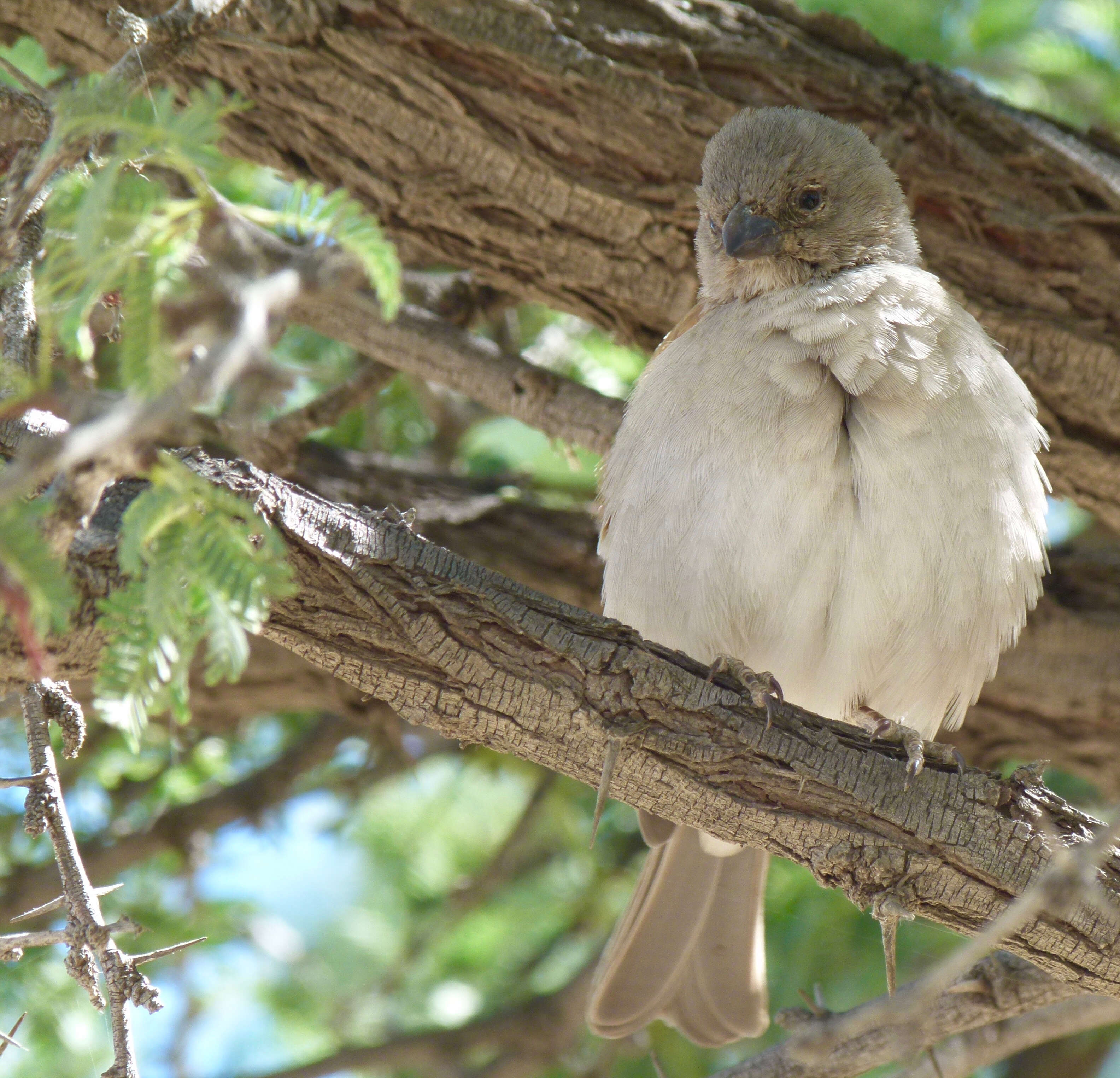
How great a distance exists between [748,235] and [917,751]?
163 cm

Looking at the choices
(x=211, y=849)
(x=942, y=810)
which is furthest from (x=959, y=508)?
(x=211, y=849)

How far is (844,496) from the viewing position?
305 centimetres

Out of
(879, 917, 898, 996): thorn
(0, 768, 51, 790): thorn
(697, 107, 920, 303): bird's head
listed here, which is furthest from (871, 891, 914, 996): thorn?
(697, 107, 920, 303): bird's head

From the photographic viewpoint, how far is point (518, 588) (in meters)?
2.47

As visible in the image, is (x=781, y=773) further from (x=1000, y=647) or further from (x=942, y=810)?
(x=1000, y=647)

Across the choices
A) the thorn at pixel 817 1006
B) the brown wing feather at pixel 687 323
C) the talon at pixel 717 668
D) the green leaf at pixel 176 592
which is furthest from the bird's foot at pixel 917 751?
the green leaf at pixel 176 592

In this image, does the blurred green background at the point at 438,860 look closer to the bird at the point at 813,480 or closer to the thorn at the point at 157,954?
the bird at the point at 813,480

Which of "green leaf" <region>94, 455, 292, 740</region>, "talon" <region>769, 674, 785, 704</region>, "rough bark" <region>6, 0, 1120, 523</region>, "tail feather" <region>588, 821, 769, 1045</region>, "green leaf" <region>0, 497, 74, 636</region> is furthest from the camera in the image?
"tail feather" <region>588, 821, 769, 1045</region>

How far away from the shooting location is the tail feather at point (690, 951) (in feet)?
11.8

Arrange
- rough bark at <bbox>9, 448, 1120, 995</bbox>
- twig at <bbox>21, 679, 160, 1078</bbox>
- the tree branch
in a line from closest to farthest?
1. twig at <bbox>21, 679, 160, 1078</bbox>
2. rough bark at <bbox>9, 448, 1120, 995</bbox>
3. the tree branch

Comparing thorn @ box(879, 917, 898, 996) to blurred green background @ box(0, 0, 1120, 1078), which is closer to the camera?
thorn @ box(879, 917, 898, 996)

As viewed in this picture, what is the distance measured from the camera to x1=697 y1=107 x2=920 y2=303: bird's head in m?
3.46

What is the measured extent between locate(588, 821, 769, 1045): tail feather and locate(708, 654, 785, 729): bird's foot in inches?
37.2

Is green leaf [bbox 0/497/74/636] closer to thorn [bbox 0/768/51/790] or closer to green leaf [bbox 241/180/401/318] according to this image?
green leaf [bbox 241/180/401/318]
